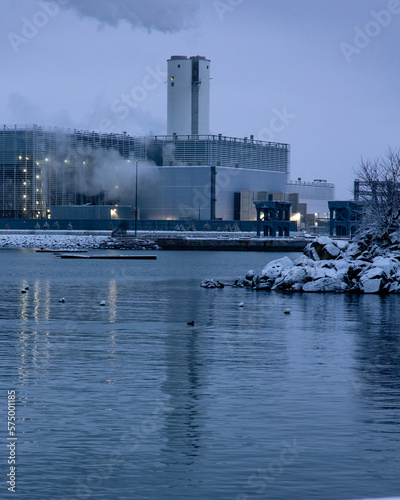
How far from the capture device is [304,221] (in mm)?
178500

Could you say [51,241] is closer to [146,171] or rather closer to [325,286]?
[146,171]

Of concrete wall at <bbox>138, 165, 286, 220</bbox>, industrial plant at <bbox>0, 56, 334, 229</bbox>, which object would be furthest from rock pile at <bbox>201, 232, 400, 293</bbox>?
concrete wall at <bbox>138, 165, 286, 220</bbox>

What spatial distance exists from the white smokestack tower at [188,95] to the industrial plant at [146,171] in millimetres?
182

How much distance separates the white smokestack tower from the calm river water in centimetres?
12680

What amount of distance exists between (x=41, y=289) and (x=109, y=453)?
35026 millimetres

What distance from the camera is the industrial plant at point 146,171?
146125mm

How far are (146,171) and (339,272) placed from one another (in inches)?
4239

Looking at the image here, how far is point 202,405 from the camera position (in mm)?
14883

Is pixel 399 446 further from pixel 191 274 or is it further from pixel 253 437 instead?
pixel 191 274

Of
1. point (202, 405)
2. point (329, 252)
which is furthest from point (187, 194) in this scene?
point (202, 405)

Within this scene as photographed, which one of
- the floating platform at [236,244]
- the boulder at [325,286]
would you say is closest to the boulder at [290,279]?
the boulder at [325,286]

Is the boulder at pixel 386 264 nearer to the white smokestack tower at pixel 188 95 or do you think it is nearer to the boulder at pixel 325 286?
the boulder at pixel 325 286

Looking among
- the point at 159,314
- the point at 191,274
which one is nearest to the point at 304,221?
the point at 191,274

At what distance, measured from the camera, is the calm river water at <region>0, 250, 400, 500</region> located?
10.6m
